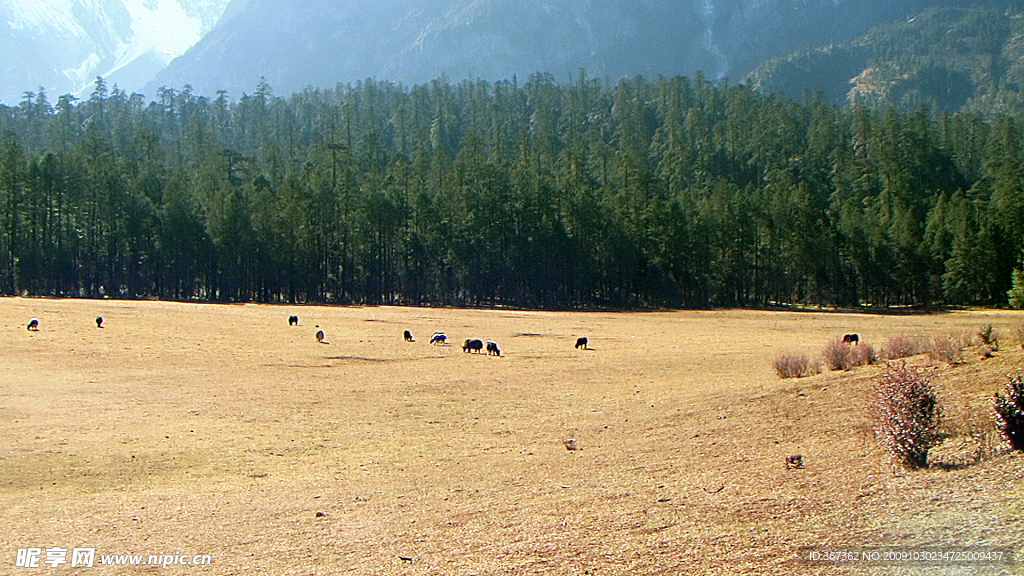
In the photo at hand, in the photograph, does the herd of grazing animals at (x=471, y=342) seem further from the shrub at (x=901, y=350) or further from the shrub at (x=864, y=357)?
the shrub at (x=901, y=350)

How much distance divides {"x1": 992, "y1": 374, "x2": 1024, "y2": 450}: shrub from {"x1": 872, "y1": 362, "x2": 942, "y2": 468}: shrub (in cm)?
93

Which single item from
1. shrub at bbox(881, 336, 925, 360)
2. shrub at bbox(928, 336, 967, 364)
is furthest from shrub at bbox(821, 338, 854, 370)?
shrub at bbox(928, 336, 967, 364)

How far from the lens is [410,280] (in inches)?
3725

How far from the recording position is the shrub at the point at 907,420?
1104 cm

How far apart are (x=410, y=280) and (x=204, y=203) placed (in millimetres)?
24667

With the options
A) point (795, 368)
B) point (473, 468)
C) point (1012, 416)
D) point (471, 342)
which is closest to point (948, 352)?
point (795, 368)

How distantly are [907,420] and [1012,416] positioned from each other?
125cm

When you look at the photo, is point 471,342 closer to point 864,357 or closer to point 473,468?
point 864,357

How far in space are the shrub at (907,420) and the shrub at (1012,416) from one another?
928 mm

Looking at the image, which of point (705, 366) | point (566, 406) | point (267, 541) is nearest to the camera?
point (267, 541)

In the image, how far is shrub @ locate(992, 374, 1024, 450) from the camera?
10375 mm

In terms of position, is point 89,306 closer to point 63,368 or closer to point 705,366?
point 63,368

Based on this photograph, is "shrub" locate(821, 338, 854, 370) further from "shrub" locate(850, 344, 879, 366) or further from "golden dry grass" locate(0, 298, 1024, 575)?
"golden dry grass" locate(0, 298, 1024, 575)

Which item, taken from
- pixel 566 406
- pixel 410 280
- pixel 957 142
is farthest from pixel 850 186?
pixel 566 406
